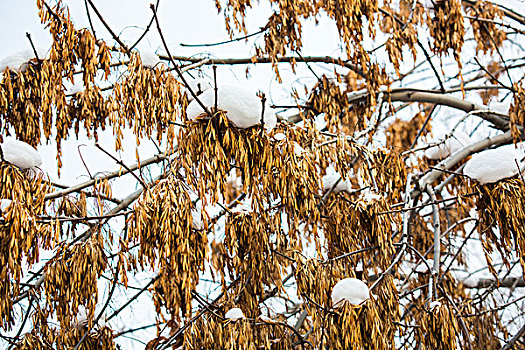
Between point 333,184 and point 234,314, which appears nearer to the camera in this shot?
point 234,314

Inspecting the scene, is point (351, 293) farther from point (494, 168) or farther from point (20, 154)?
point (20, 154)

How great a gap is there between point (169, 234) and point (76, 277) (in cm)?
46

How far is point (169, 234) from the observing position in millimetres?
1655

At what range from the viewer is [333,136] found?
240cm

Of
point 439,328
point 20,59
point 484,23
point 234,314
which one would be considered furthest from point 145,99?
point 484,23

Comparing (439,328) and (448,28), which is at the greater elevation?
(448,28)

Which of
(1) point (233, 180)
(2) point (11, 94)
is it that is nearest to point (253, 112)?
(2) point (11, 94)

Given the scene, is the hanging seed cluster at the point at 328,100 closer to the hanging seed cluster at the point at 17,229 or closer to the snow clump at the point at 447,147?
the snow clump at the point at 447,147

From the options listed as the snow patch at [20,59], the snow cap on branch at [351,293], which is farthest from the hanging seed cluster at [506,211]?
the snow patch at [20,59]

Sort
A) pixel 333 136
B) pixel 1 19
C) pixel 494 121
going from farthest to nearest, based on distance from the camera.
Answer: pixel 494 121
pixel 1 19
pixel 333 136

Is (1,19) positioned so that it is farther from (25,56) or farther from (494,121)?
(494,121)

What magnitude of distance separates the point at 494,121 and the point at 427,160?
55 centimetres

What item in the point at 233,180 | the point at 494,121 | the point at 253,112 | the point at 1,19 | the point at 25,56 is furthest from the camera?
the point at 233,180

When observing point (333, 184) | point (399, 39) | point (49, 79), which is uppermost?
point (399, 39)
